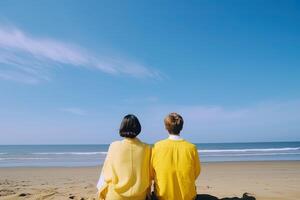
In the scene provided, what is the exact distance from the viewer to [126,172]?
3701 mm

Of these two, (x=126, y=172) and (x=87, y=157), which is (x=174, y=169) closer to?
(x=126, y=172)

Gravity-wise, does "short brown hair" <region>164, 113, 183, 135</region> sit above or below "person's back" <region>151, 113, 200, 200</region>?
above

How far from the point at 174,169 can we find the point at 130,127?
0.74 m

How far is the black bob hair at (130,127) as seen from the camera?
3.80 meters

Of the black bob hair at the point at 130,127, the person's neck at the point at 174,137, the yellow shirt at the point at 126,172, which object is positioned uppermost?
the black bob hair at the point at 130,127

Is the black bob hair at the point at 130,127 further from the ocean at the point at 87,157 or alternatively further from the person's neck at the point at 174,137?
the ocean at the point at 87,157

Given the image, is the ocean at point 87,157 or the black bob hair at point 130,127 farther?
the ocean at point 87,157

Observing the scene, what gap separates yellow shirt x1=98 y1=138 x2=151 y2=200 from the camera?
3672 mm

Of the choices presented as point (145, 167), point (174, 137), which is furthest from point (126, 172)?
point (174, 137)

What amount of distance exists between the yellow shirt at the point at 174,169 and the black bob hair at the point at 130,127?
32 cm

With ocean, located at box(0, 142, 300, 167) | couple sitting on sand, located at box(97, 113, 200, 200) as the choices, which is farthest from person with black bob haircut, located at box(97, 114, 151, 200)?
ocean, located at box(0, 142, 300, 167)

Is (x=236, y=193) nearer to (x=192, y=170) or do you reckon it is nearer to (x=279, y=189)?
(x=279, y=189)

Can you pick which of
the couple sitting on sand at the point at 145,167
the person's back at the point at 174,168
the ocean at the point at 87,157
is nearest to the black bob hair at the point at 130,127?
the couple sitting on sand at the point at 145,167

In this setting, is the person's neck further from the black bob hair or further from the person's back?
the black bob hair
